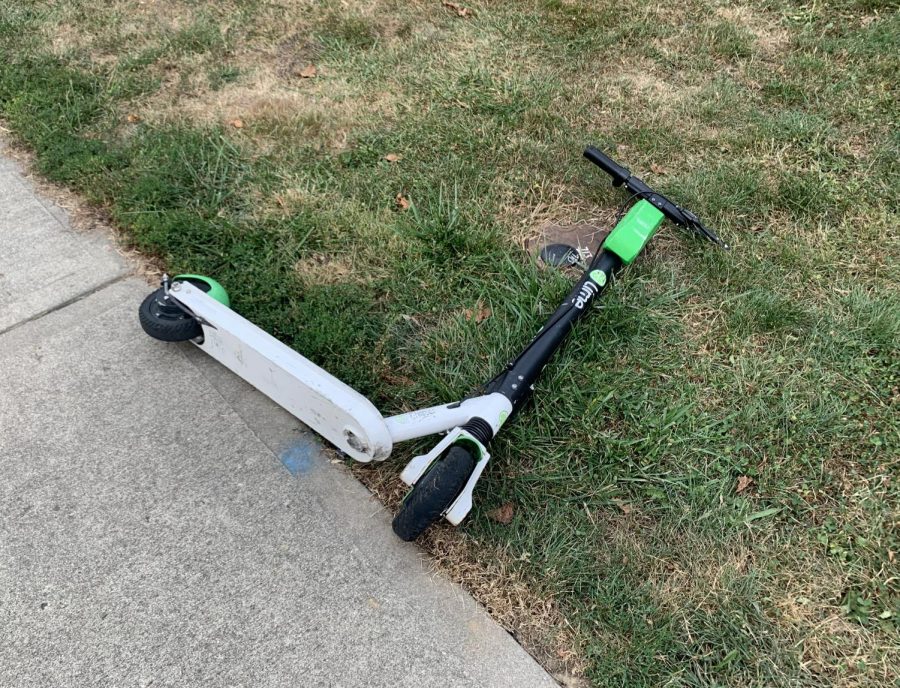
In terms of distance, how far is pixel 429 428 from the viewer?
2.27 metres

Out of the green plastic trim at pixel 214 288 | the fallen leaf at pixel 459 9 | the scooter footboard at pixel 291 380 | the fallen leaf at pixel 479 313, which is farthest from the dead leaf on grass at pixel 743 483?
the fallen leaf at pixel 459 9

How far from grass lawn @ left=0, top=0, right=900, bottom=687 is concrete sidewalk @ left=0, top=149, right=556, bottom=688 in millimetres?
251

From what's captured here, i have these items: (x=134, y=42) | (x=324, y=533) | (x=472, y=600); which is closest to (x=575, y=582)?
(x=472, y=600)

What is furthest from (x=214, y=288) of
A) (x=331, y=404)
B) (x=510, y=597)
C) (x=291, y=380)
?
(x=510, y=597)

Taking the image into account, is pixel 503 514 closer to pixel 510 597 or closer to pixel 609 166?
pixel 510 597

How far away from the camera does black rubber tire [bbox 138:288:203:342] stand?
262 centimetres

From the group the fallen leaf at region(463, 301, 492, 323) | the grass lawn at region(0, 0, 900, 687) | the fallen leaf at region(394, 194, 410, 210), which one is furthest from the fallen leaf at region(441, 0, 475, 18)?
the fallen leaf at region(463, 301, 492, 323)

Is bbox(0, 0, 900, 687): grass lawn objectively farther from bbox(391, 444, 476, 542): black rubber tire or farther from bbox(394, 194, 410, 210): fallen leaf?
bbox(391, 444, 476, 542): black rubber tire

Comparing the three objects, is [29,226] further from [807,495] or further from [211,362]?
[807,495]

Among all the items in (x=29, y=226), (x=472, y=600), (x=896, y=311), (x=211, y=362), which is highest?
(x=896, y=311)

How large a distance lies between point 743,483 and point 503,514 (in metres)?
0.90

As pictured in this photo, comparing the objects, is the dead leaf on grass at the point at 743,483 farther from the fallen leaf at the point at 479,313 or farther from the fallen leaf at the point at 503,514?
the fallen leaf at the point at 479,313

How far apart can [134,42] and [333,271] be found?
259cm

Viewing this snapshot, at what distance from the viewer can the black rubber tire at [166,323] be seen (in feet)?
8.59
